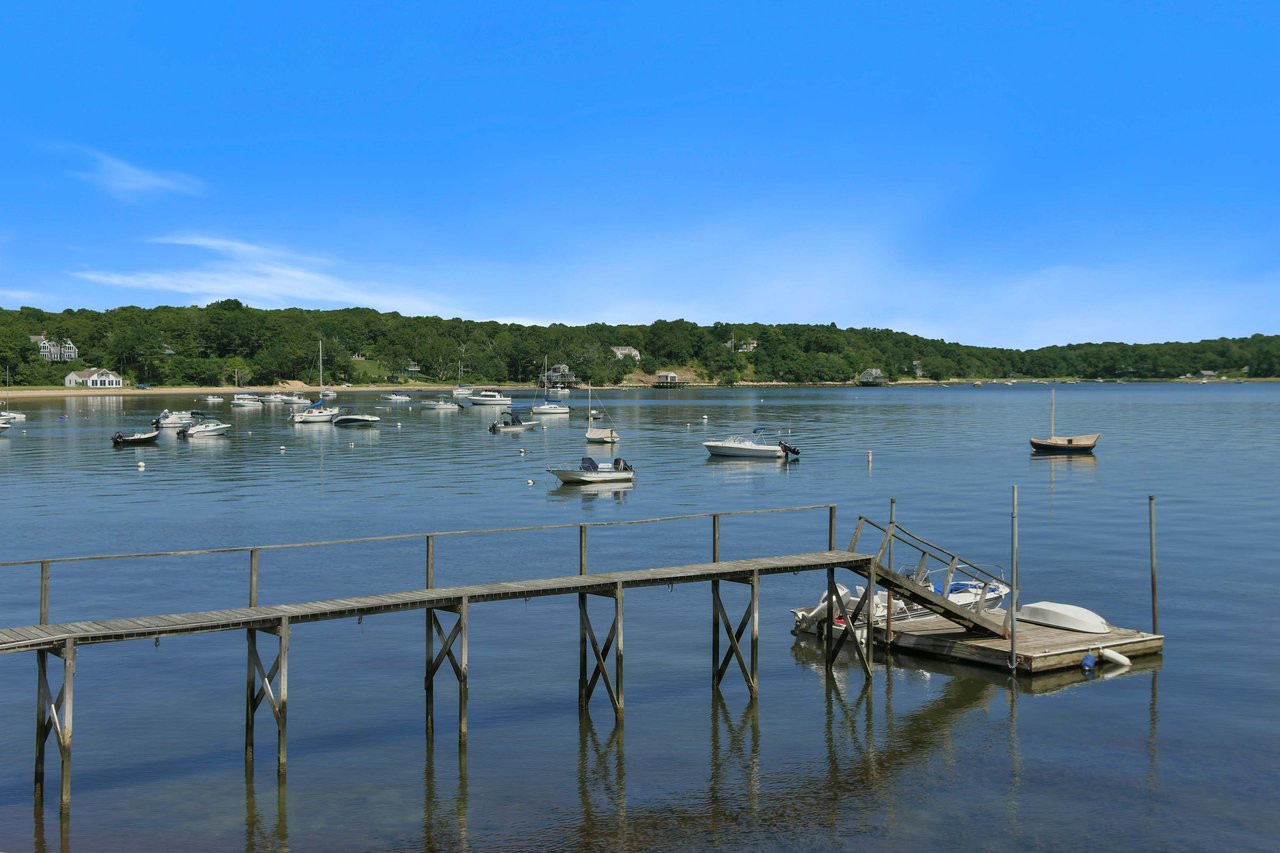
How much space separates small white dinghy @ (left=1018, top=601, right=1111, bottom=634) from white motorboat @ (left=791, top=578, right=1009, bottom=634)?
1.02 m

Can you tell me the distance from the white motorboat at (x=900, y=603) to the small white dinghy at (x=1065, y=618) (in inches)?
40.2

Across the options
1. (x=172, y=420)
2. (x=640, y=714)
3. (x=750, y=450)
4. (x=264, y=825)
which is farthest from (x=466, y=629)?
(x=172, y=420)

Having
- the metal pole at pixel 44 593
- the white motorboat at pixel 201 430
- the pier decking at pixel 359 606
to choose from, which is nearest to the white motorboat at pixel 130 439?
the white motorboat at pixel 201 430

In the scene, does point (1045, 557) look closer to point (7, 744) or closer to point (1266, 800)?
point (1266, 800)

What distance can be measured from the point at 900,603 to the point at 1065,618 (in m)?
4.69

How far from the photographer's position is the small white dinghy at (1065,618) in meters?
32.8

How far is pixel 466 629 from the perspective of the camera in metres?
24.1

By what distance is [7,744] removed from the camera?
2520 centimetres

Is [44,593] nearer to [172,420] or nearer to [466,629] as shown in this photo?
[466,629]

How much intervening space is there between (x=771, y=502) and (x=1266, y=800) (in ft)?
160

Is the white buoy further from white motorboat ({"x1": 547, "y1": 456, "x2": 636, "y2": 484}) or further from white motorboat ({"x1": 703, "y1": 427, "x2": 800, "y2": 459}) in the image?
white motorboat ({"x1": 703, "y1": 427, "x2": 800, "y2": 459})

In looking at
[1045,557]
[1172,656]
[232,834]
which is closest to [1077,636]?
[1172,656]

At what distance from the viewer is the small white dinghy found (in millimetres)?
32750

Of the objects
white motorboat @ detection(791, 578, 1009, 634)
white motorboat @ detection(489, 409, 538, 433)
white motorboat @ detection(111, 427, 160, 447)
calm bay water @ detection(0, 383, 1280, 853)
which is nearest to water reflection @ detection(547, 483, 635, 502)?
calm bay water @ detection(0, 383, 1280, 853)
